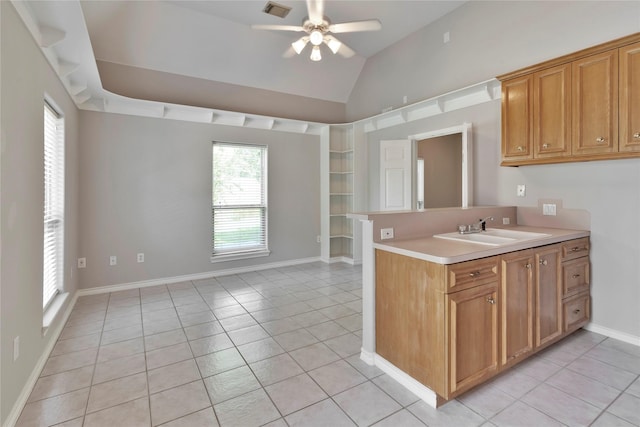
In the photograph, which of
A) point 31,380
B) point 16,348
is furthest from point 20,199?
point 31,380

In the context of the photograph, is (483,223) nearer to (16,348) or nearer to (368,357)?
(368,357)

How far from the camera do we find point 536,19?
332 cm

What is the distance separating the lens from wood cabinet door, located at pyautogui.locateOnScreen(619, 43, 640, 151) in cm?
241

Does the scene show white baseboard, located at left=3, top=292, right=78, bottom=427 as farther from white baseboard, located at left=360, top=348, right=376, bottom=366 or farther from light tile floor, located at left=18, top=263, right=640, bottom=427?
white baseboard, located at left=360, top=348, right=376, bottom=366

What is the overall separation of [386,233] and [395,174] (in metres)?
2.75

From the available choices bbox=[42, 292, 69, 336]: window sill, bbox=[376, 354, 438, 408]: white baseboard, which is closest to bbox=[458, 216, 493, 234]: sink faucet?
bbox=[376, 354, 438, 408]: white baseboard

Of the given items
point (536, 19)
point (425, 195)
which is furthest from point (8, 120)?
point (425, 195)

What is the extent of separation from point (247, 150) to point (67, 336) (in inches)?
135

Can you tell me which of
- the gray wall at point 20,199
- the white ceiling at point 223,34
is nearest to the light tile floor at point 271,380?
the gray wall at point 20,199

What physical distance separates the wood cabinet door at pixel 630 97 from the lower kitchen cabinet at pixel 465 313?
3.14 ft

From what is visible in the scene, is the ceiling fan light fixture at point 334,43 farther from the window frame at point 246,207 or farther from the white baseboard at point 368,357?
the white baseboard at point 368,357

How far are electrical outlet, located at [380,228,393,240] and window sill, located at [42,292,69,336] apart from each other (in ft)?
9.02

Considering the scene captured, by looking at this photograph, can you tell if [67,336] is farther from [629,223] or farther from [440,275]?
[629,223]

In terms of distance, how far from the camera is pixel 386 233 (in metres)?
2.38
